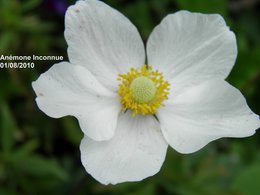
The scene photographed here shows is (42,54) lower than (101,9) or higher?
lower

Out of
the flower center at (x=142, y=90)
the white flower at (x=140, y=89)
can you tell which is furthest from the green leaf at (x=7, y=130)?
the flower center at (x=142, y=90)

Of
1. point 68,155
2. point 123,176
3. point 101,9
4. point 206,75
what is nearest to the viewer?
point 123,176

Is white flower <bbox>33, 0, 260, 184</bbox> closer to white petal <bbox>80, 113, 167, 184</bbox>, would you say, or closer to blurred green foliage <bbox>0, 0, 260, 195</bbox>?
white petal <bbox>80, 113, 167, 184</bbox>

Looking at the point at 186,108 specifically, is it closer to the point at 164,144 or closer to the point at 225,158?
the point at 164,144

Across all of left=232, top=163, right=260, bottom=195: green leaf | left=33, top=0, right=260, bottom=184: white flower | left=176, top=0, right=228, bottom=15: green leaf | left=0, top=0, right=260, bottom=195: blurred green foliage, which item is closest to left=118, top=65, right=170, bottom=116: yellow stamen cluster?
left=33, top=0, right=260, bottom=184: white flower

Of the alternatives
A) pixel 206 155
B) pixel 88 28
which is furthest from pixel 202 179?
pixel 88 28
